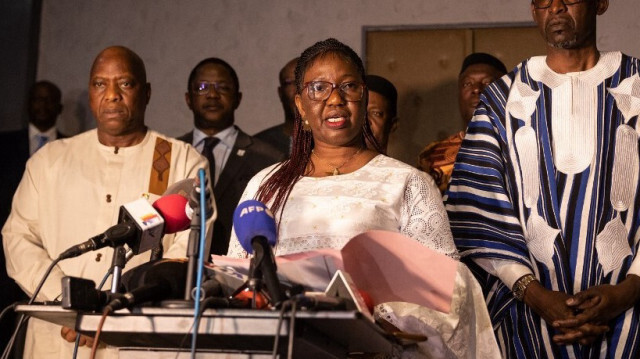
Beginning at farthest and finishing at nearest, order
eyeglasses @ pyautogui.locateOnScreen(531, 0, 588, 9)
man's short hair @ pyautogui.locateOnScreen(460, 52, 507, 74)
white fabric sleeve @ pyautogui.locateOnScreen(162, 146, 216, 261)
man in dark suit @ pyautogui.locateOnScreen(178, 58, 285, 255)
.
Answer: man's short hair @ pyautogui.locateOnScreen(460, 52, 507, 74) < man in dark suit @ pyautogui.locateOnScreen(178, 58, 285, 255) < white fabric sleeve @ pyautogui.locateOnScreen(162, 146, 216, 261) < eyeglasses @ pyautogui.locateOnScreen(531, 0, 588, 9)

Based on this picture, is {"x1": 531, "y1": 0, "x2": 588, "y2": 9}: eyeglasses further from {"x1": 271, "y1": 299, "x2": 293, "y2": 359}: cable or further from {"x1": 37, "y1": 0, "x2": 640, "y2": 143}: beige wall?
{"x1": 37, "y1": 0, "x2": 640, "y2": 143}: beige wall

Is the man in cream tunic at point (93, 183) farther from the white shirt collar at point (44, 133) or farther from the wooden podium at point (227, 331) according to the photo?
the white shirt collar at point (44, 133)

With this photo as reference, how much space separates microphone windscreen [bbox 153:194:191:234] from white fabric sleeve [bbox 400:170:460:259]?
2.86 feet

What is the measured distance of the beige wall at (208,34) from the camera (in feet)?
24.4

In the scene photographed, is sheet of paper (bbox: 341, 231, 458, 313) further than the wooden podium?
Yes

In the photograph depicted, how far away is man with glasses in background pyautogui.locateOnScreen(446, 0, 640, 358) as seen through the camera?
3.55 m

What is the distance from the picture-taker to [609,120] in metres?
3.75

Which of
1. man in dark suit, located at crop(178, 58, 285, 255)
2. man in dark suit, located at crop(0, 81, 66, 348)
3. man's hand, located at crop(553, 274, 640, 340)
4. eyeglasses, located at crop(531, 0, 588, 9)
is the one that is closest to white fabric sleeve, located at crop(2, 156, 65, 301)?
man in dark suit, located at crop(178, 58, 285, 255)

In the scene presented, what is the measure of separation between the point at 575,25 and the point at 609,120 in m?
0.40

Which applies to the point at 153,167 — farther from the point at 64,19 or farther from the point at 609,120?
the point at 64,19

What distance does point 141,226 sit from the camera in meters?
2.36

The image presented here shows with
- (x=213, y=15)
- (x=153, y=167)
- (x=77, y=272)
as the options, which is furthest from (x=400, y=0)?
(x=77, y=272)

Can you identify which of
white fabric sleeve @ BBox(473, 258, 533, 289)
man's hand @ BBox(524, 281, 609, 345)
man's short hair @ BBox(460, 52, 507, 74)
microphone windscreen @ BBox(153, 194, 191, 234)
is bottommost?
man's hand @ BBox(524, 281, 609, 345)

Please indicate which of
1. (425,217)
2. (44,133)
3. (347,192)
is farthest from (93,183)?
(44,133)
